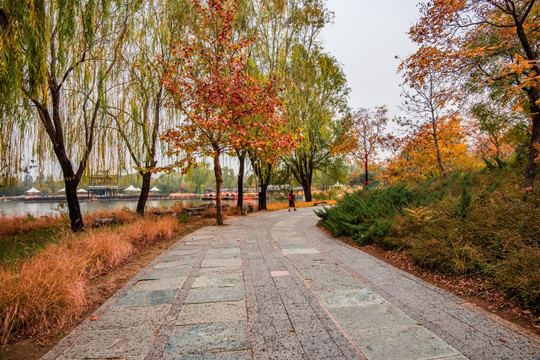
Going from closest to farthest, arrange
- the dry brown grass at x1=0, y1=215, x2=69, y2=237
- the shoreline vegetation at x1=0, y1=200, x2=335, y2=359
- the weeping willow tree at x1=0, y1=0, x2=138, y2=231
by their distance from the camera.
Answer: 1. the shoreline vegetation at x1=0, y1=200, x2=335, y2=359
2. the weeping willow tree at x1=0, y1=0, x2=138, y2=231
3. the dry brown grass at x1=0, y1=215, x2=69, y2=237

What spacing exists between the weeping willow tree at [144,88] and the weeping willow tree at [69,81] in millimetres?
597

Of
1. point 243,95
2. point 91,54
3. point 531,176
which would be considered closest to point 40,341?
point 243,95

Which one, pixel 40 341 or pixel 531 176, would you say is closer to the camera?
pixel 40 341

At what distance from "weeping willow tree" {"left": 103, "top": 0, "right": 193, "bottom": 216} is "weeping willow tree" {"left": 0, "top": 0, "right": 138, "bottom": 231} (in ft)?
1.96

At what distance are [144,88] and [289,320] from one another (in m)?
9.56

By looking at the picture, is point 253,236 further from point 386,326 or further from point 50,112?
point 50,112

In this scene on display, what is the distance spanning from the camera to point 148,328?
8.53 ft

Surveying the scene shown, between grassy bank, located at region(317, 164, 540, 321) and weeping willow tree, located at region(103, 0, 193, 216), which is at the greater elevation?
weeping willow tree, located at region(103, 0, 193, 216)

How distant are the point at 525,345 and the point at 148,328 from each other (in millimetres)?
3291

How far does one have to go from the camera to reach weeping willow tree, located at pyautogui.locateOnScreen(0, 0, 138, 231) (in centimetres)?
545

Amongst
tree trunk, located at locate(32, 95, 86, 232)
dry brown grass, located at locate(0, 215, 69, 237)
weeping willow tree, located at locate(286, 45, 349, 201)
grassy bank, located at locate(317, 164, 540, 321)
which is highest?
weeping willow tree, located at locate(286, 45, 349, 201)

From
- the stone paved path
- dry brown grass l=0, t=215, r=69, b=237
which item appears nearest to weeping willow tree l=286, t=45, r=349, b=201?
the stone paved path

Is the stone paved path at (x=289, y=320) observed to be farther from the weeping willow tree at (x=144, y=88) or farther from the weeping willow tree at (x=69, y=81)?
the weeping willow tree at (x=144, y=88)

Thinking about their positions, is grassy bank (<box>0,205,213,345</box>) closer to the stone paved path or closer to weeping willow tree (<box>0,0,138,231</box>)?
the stone paved path
